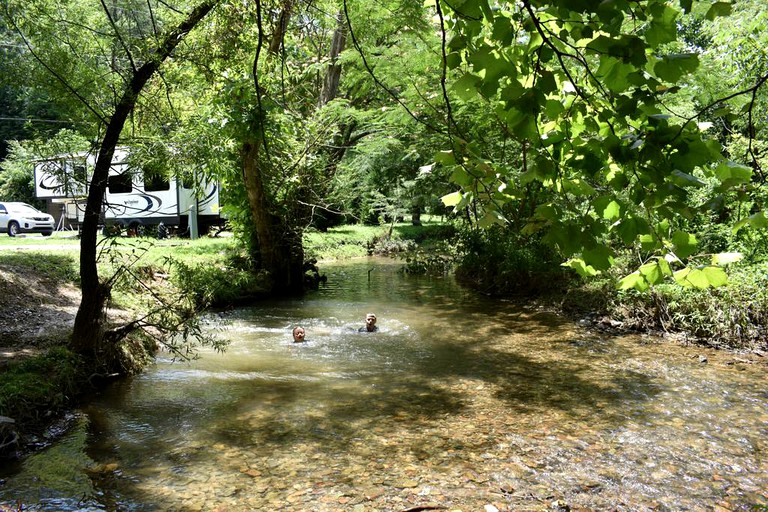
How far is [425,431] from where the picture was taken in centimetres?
562

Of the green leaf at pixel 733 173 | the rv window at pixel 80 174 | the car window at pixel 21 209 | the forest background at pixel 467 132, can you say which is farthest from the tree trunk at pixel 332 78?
the car window at pixel 21 209

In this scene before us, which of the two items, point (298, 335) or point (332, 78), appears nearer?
point (298, 335)

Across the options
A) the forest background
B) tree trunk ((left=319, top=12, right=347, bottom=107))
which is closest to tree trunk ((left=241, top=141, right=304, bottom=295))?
the forest background

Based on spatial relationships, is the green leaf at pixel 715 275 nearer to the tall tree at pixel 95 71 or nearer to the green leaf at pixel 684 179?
the green leaf at pixel 684 179

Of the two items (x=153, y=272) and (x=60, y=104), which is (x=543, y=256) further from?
(x=60, y=104)

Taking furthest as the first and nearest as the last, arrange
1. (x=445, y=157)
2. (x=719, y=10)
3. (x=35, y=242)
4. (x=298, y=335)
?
1. (x=35, y=242)
2. (x=298, y=335)
3. (x=445, y=157)
4. (x=719, y=10)

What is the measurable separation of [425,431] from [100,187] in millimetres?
4191

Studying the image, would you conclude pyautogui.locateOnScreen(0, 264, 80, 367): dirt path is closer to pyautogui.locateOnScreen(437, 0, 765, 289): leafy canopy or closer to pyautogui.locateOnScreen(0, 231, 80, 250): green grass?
pyautogui.locateOnScreen(0, 231, 80, 250): green grass

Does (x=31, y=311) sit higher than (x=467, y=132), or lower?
lower

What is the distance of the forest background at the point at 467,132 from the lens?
71.6 inches

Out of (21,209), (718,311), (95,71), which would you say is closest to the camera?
(95,71)

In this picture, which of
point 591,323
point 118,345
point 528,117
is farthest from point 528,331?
point 528,117

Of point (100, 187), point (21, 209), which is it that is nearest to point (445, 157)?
point (100, 187)

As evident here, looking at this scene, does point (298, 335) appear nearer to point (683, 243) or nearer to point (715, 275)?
point (683, 243)
